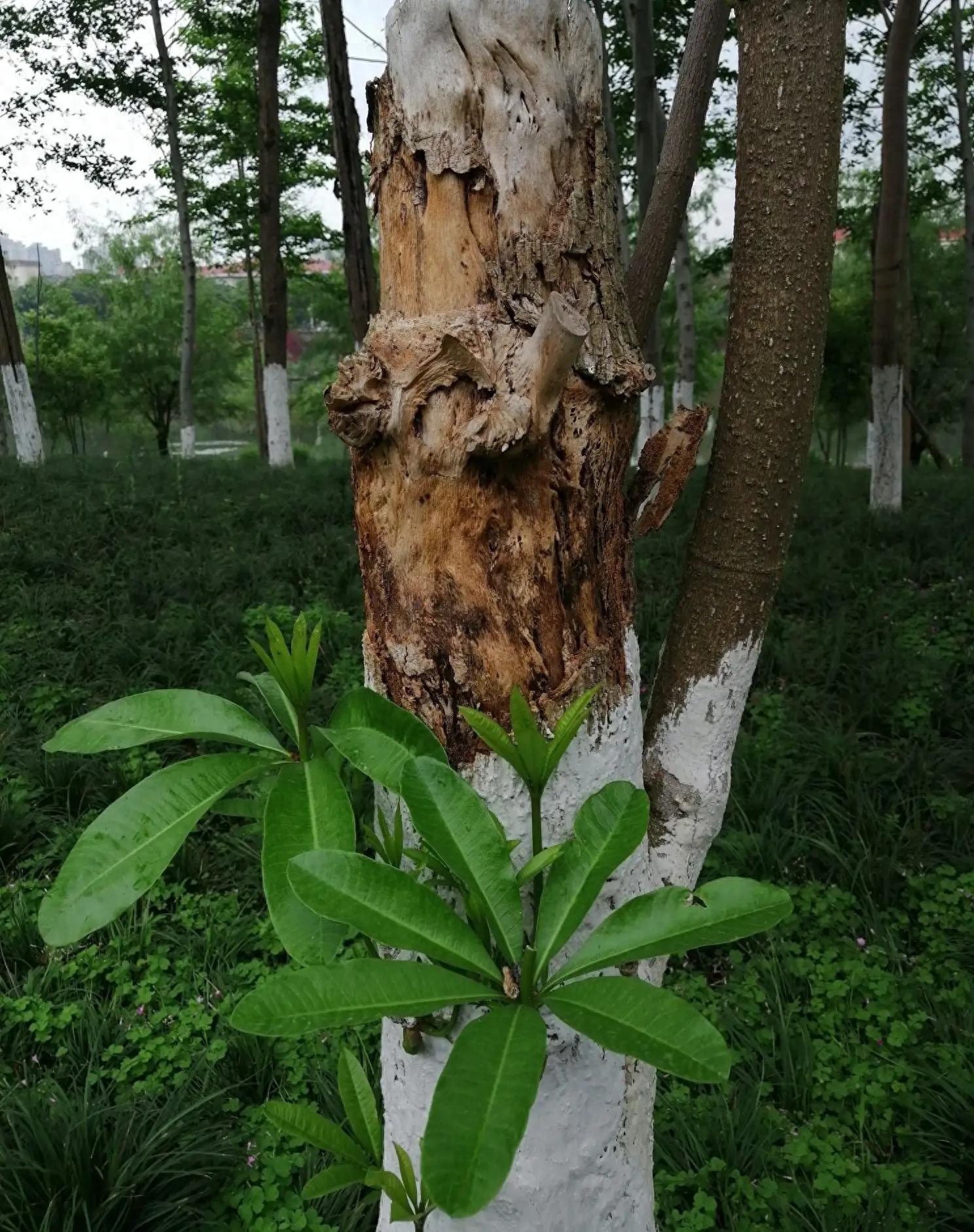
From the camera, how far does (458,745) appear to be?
1.07 metres

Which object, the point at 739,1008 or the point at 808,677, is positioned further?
the point at 808,677

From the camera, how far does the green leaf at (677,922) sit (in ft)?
2.91

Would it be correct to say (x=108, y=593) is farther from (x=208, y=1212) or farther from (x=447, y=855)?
(x=447, y=855)

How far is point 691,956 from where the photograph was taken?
121 inches

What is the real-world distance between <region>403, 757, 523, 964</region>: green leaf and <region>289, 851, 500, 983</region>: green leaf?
0.04m

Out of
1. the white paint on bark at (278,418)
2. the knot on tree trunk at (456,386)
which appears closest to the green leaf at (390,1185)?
the knot on tree trunk at (456,386)

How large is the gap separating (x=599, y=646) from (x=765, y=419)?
44cm

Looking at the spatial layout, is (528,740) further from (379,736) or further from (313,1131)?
(313,1131)

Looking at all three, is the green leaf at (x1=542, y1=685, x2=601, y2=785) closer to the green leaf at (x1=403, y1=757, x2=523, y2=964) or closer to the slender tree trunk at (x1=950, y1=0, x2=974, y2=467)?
the green leaf at (x1=403, y1=757, x2=523, y2=964)

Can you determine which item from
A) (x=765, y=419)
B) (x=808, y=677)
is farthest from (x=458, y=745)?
(x=808, y=677)

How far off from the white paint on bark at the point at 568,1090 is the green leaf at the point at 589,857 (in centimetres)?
10

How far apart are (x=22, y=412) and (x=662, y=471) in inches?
423

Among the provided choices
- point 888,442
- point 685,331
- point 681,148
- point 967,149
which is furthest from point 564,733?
point 967,149

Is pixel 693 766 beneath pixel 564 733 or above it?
beneath
